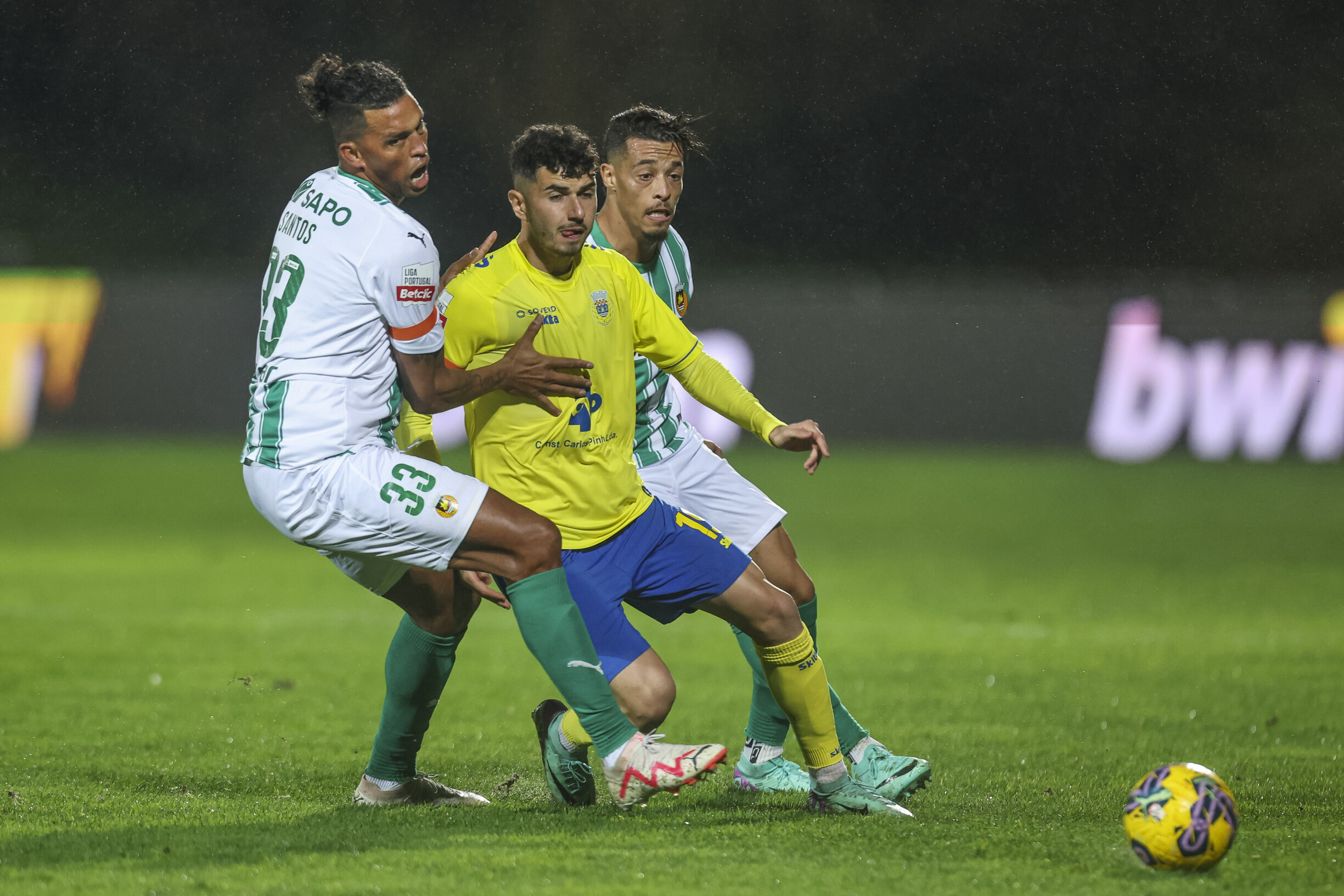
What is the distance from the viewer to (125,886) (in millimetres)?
3119

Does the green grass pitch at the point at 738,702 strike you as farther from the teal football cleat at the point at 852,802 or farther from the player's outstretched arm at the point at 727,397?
the player's outstretched arm at the point at 727,397

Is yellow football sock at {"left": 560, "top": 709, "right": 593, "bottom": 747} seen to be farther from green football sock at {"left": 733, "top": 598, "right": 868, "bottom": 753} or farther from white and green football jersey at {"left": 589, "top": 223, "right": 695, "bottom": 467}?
white and green football jersey at {"left": 589, "top": 223, "right": 695, "bottom": 467}

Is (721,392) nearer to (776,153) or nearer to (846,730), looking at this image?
(846,730)

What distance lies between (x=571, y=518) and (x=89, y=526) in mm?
9703

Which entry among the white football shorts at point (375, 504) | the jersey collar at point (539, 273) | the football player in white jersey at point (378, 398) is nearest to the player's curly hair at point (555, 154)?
the jersey collar at point (539, 273)

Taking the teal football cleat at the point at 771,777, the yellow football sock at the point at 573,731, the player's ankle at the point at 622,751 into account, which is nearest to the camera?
the player's ankle at the point at 622,751

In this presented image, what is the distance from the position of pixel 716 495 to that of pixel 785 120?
1140 cm

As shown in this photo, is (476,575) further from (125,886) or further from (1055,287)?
(1055,287)

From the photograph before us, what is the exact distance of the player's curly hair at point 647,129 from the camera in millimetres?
4539

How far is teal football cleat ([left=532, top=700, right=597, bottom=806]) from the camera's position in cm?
407

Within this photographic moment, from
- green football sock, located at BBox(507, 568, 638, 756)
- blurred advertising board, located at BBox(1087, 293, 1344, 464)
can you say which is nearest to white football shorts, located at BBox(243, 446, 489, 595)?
green football sock, located at BBox(507, 568, 638, 756)

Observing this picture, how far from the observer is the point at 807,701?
13.0 ft

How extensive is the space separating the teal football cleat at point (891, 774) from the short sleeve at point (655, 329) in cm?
132

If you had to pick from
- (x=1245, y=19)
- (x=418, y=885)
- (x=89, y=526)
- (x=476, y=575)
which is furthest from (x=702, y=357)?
(x=1245, y=19)
